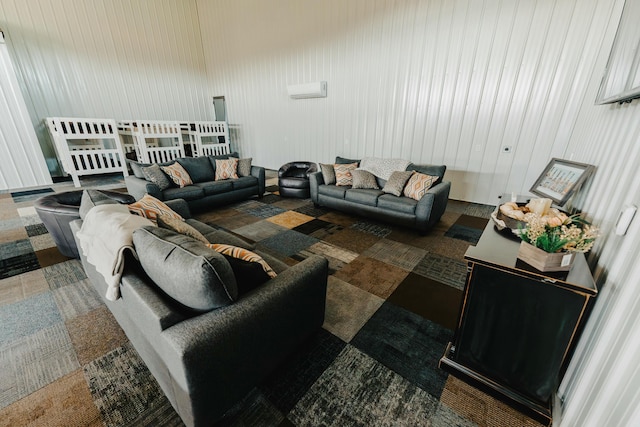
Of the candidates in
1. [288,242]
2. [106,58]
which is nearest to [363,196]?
[288,242]

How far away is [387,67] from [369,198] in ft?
8.84

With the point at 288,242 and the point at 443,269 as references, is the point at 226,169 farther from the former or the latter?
the point at 443,269

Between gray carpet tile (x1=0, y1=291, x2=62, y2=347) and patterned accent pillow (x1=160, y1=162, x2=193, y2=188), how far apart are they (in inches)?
84.6

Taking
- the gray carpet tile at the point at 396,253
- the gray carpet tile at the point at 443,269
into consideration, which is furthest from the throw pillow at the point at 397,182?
the gray carpet tile at the point at 443,269

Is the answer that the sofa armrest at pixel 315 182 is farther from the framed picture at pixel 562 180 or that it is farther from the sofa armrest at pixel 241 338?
the framed picture at pixel 562 180

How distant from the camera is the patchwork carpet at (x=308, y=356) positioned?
4.00 ft

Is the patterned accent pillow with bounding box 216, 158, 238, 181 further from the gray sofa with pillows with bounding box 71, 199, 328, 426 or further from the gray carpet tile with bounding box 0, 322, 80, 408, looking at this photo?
the gray sofa with pillows with bounding box 71, 199, 328, 426

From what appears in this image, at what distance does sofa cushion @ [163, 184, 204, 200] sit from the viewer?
11.8 ft

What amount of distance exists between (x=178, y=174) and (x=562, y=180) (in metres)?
4.50

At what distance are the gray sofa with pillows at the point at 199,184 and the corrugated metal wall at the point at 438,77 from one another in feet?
6.87

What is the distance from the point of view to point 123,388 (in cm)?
134

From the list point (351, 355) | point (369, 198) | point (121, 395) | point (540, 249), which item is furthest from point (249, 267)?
point (369, 198)

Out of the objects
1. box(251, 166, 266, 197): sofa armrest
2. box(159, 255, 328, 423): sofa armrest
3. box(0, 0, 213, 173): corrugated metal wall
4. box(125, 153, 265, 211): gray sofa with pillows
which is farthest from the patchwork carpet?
box(0, 0, 213, 173): corrugated metal wall

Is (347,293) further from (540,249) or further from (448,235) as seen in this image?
(448,235)
